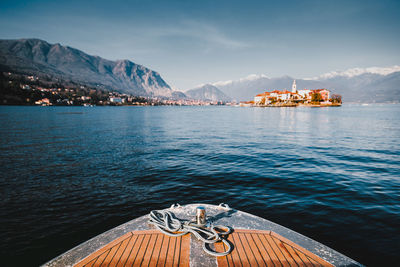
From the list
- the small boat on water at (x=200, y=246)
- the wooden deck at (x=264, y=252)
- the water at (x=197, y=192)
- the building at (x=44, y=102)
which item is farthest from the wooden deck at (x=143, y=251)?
the building at (x=44, y=102)

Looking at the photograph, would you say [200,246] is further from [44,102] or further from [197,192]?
[44,102]

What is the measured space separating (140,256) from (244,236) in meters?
2.56

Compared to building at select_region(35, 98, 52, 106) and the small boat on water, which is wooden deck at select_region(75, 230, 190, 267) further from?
building at select_region(35, 98, 52, 106)

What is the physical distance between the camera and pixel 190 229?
4.97 metres

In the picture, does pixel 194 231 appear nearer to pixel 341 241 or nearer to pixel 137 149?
pixel 341 241

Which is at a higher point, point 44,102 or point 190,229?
point 44,102

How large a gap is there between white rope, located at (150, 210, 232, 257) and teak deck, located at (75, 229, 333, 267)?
0.13 metres

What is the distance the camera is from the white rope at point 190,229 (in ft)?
15.0

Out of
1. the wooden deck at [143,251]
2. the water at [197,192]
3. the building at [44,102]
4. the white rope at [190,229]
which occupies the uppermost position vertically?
the building at [44,102]

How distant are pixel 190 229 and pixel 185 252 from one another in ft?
2.20

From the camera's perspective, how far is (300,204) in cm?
902

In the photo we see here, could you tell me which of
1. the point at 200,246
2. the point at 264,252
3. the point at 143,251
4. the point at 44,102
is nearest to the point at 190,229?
the point at 200,246

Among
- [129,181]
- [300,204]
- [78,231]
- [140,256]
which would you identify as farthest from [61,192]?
[300,204]

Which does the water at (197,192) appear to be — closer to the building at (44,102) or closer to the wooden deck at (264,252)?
the wooden deck at (264,252)
